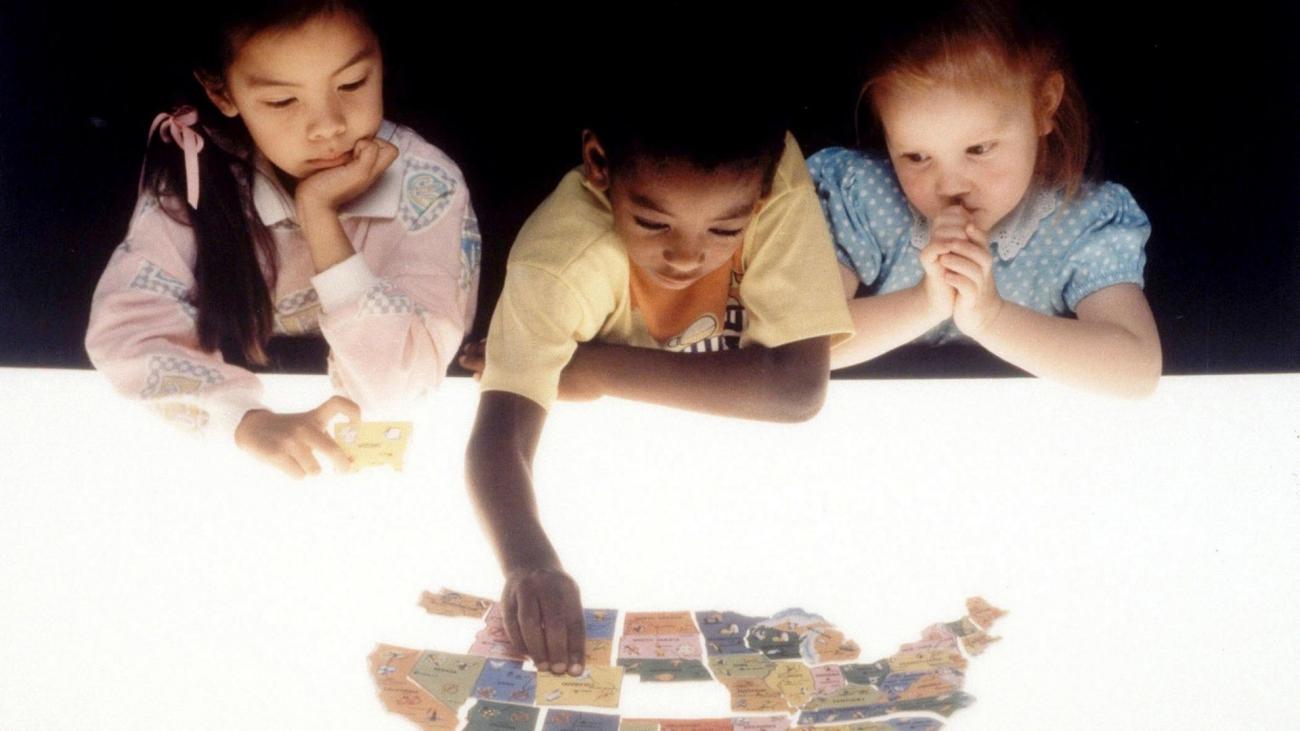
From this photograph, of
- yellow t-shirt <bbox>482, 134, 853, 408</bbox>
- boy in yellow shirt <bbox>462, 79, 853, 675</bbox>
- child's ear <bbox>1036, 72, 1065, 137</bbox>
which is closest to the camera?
boy in yellow shirt <bbox>462, 79, 853, 675</bbox>

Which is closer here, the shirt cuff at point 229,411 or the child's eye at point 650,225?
the child's eye at point 650,225

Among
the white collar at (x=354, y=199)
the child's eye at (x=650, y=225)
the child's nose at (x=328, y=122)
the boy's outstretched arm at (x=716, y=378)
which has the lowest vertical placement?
the boy's outstretched arm at (x=716, y=378)

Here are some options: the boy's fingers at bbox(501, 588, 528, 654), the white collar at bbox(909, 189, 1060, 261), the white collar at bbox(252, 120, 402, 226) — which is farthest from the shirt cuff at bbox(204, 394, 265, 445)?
the white collar at bbox(909, 189, 1060, 261)

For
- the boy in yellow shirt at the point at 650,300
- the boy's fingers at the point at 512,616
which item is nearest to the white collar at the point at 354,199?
the boy in yellow shirt at the point at 650,300

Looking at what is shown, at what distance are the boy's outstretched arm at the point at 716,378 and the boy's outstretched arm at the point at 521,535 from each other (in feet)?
0.38

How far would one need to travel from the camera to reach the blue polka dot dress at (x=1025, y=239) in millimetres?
1424

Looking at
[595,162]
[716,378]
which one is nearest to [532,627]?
[716,378]

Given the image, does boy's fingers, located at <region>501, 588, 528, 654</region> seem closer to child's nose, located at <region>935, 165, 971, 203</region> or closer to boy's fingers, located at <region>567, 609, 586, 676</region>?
boy's fingers, located at <region>567, 609, 586, 676</region>

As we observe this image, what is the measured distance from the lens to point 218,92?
126 cm

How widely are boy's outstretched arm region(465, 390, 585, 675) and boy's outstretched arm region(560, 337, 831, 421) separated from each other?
12 cm

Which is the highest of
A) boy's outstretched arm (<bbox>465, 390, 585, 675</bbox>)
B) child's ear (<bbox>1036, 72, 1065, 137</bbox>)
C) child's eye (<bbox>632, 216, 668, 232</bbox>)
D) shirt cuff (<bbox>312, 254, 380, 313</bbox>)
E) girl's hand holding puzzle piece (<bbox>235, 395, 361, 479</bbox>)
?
child's ear (<bbox>1036, 72, 1065, 137</bbox>)

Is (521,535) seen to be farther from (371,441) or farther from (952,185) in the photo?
(952,185)

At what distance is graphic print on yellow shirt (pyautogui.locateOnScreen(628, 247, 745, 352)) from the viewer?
1.33 metres

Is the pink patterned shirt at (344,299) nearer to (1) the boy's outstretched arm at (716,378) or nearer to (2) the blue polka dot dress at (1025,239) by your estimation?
(1) the boy's outstretched arm at (716,378)
